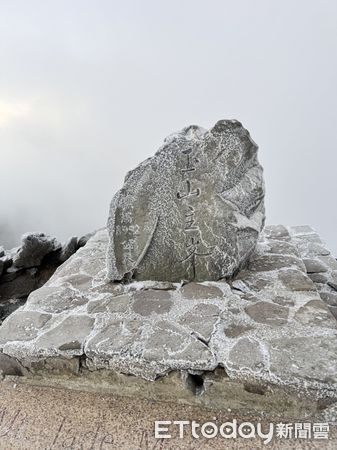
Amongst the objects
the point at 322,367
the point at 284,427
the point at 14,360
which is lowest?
the point at 284,427

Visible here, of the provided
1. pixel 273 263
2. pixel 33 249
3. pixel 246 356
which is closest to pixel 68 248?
pixel 33 249

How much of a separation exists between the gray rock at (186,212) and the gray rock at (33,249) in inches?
41.0

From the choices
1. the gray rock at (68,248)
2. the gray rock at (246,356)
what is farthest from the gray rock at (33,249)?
the gray rock at (246,356)

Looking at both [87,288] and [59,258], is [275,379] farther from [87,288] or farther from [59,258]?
[59,258]

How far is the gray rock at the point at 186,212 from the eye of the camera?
2.51 meters

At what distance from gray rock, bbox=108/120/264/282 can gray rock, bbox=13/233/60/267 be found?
1.04 m

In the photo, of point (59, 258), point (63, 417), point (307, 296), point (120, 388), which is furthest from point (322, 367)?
point (59, 258)

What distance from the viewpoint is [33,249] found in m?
3.29

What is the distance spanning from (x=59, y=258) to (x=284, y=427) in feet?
8.63

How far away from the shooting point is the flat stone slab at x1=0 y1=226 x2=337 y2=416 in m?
1.67

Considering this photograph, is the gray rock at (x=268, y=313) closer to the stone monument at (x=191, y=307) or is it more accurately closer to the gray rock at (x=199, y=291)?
the stone monument at (x=191, y=307)

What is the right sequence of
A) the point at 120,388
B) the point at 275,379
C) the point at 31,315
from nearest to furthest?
the point at 275,379
the point at 120,388
the point at 31,315

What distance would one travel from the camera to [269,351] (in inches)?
69.5

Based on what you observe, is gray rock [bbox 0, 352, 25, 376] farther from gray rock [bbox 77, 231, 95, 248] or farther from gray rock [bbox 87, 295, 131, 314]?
gray rock [bbox 77, 231, 95, 248]
